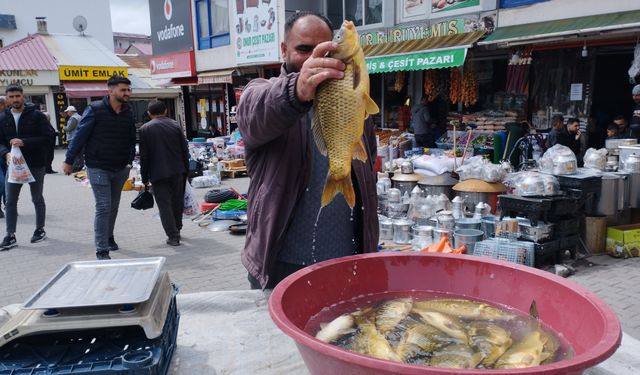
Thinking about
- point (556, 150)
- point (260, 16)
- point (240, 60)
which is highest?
point (260, 16)

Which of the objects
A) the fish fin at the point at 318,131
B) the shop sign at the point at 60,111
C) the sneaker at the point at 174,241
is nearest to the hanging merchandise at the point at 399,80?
the sneaker at the point at 174,241

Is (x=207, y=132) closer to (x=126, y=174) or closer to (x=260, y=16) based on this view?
(x=260, y=16)

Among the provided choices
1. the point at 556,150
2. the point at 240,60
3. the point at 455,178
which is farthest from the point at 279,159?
A: the point at 240,60

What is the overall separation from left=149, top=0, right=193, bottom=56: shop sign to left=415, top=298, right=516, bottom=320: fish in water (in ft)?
65.0

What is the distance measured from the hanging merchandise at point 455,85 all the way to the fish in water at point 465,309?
34.9 ft

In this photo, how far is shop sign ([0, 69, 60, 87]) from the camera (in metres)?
23.5

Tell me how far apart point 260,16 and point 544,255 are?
12.3 meters

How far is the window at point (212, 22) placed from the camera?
18.3 m

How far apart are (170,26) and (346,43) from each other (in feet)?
70.5

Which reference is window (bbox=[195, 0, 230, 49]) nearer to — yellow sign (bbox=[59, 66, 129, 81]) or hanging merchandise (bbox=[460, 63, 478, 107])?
yellow sign (bbox=[59, 66, 129, 81])

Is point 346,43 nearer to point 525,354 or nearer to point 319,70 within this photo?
point 319,70

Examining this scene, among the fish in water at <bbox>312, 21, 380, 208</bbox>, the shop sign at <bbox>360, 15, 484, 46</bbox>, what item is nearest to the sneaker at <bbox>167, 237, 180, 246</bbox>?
the fish in water at <bbox>312, 21, 380, 208</bbox>

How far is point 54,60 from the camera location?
81.9 ft

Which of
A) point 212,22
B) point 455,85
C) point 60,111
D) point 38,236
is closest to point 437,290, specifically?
point 38,236
